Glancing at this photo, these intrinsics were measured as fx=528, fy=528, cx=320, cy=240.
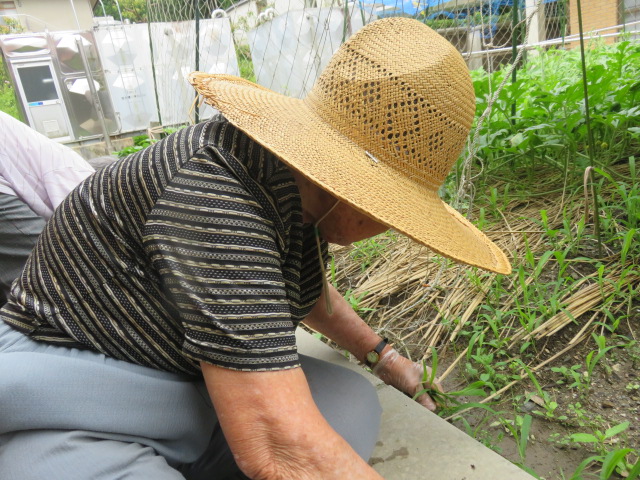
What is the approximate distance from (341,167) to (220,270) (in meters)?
0.28

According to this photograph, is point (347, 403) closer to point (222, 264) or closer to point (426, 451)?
point (426, 451)

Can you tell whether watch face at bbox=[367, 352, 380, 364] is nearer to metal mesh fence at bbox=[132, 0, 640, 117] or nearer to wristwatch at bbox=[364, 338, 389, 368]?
wristwatch at bbox=[364, 338, 389, 368]

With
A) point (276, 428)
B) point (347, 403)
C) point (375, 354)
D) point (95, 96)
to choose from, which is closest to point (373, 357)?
point (375, 354)

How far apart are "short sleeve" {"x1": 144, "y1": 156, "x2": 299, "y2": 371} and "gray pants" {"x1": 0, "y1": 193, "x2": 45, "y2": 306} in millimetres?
994

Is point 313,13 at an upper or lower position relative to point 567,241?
upper

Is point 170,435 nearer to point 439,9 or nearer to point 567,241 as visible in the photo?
point 567,241

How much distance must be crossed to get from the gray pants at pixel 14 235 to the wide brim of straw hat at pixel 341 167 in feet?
3.09

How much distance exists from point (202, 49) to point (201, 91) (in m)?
4.04

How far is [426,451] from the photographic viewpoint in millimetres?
1318

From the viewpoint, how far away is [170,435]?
1.08 meters

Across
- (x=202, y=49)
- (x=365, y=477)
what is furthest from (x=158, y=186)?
(x=202, y=49)

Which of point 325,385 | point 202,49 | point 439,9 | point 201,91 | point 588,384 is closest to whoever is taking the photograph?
point 201,91

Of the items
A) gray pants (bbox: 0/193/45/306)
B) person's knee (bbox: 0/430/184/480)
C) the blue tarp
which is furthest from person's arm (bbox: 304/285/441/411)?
the blue tarp

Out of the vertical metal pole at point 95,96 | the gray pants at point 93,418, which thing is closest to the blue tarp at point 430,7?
the gray pants at point 93,418
